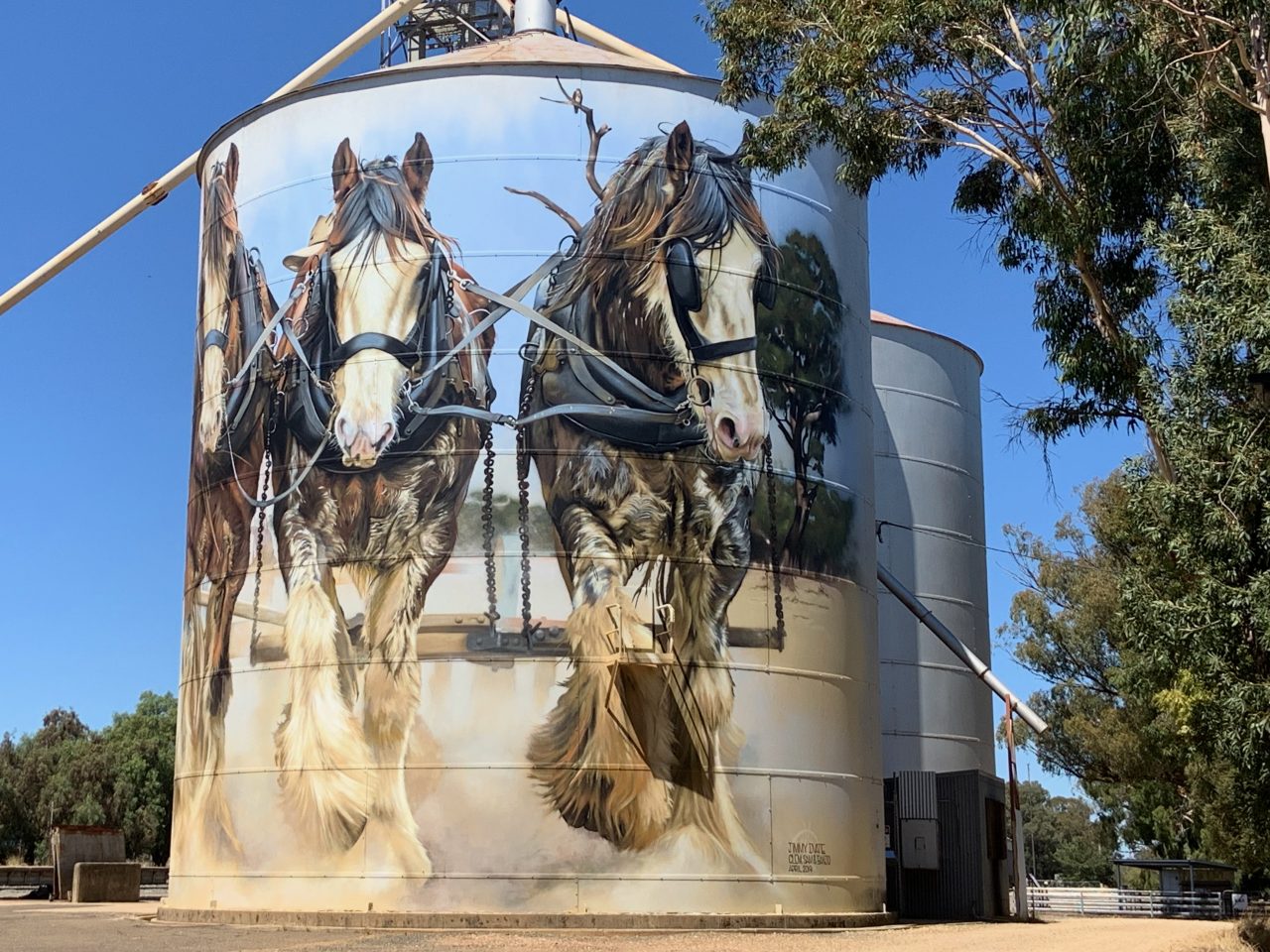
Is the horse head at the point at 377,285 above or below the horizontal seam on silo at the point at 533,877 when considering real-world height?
above

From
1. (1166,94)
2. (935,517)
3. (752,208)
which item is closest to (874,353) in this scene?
(935,517)

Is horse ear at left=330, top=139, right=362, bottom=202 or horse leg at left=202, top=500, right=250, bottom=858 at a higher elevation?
horse ear at left=330, top=139, right=362, bottom=202

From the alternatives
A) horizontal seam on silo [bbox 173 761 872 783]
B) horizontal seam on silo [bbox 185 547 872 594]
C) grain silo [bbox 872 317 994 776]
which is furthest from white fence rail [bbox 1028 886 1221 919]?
horizontal seam on silo [bbox 185 547 872 594]

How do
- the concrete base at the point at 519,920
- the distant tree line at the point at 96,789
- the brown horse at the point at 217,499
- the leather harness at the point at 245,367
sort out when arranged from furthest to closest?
the distant tree line at the point at 96,789 < the leather harness at the point at 245,367 < the brown horse at the point at 217,499 < the concrete base at the point at 519,920

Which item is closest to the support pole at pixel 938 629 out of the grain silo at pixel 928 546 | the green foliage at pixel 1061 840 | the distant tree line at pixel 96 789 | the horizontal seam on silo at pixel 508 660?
the grain silo at pixel 928 546

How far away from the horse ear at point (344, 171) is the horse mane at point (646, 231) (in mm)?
4097

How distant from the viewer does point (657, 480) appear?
2419 centimetres

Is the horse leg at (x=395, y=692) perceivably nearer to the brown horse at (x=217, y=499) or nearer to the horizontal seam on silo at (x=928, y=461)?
the brown horse at (x=217, y=499)

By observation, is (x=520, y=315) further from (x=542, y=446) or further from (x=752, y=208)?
(x=752, y=208)

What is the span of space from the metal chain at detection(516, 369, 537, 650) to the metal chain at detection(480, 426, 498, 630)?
0.41 m

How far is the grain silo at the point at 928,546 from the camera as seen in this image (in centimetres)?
3509

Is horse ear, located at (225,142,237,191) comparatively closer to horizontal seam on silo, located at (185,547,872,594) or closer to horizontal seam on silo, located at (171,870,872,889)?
horizontal seam on silo, located at (185,547,872,594)

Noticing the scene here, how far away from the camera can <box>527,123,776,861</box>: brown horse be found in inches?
901

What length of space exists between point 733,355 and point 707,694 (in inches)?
222
